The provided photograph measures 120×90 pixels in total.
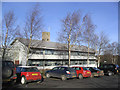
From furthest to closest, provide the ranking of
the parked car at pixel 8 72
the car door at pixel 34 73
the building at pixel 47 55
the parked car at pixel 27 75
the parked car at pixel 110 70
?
1. the building at pixel 47 55
2. the parked car at pixel 110 70
3. the car door at pixel 34 73
4. the parked car at pixel 27 75
5. the parked car at pixel 8 72

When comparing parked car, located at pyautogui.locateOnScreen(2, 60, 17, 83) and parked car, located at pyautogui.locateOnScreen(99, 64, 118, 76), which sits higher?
parked car, located at pyautogui.locateOnScreen(2, 60, 17, 83)

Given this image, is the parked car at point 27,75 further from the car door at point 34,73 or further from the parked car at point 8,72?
the parked car at point 8,72

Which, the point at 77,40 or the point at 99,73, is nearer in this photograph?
the point at 99,73

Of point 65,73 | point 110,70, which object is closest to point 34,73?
point 65,73

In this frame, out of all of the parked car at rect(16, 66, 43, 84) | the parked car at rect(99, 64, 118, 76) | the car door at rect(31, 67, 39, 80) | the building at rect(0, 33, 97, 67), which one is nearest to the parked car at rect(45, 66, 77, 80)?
the parked car at rect(16, 66, 43, 84)

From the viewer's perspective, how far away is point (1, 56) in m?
16.9

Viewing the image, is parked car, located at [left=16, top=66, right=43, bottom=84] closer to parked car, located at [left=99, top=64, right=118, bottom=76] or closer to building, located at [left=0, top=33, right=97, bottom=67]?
parked car, located at [left=99, top=64, right=118, bottom=76]

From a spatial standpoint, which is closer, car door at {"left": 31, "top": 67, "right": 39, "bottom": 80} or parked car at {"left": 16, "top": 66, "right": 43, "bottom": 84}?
parked car at {"left": 16, "top": 66, "right": 43, "bottom": 84}

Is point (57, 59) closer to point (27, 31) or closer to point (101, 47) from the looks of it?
point (101, 47)

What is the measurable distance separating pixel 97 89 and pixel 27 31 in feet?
42.7

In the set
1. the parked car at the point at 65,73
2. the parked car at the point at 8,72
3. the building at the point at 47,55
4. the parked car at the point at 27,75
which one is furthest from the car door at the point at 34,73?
the building at the point at 47,55

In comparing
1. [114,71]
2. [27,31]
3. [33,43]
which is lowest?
[114,71]

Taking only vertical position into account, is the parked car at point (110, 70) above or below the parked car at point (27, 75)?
below

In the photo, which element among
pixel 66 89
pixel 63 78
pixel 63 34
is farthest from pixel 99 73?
pixel 66 89
